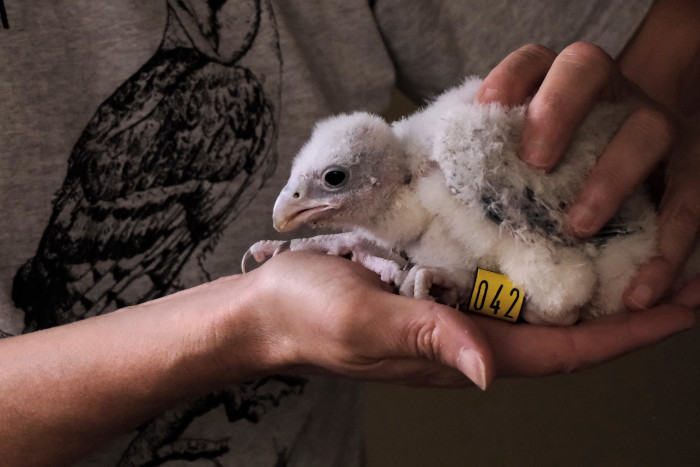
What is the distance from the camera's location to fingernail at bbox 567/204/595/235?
79 centimetres

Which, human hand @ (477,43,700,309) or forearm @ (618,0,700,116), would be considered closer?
human hand @ (477,43,700,309)

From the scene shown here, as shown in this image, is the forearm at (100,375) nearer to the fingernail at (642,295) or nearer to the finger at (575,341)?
the finger at (575,341)

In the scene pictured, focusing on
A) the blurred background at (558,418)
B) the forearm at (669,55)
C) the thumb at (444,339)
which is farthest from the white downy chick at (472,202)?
the blurred background at (558,418)

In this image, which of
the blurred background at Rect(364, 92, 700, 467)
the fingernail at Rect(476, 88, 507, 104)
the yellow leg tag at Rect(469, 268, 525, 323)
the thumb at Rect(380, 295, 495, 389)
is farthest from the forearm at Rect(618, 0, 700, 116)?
the blurred background at Rect(364, 92, 700, 467)

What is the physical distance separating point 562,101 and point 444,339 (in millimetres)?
348

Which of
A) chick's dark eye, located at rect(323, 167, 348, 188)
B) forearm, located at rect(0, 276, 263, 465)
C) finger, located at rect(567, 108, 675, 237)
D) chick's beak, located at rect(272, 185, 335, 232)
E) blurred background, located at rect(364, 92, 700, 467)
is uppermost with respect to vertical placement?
finger, located at rect(567, 108, 675, 237)

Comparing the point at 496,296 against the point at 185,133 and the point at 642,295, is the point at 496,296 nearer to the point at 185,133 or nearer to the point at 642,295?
the point at 642,295

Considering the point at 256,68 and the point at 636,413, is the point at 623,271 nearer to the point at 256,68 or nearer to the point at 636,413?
the point at 256,68

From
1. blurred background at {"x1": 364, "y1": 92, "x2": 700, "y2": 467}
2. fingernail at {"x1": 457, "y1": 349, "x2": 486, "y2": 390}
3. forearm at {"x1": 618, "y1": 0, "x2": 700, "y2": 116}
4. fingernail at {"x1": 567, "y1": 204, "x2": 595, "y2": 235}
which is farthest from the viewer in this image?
blurred background at {"x1": 364, "y1": 92, "x2": 700, "y2": 467}

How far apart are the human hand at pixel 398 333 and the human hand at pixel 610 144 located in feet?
0.22

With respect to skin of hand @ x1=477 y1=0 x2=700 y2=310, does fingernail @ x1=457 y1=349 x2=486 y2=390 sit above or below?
below

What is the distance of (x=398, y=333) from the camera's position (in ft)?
2.22

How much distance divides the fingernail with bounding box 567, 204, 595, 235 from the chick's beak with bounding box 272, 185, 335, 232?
1.05 feet

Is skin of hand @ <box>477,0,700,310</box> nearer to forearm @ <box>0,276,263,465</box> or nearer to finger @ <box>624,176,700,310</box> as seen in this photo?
finger @ <box>624,176,700,310</box>
